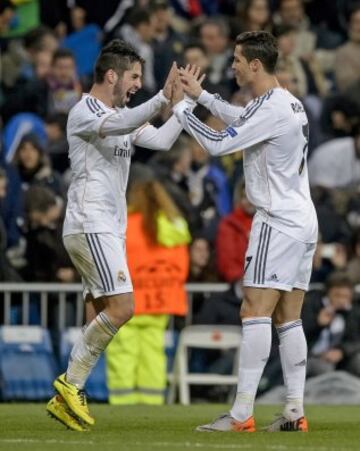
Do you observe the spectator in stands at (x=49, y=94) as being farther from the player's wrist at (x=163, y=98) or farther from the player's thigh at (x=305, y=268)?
the player's thigh at (x=305, y=268)

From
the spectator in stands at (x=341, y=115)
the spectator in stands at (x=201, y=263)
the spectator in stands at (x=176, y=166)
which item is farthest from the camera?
the spectator in stands at (x=341, y=115)

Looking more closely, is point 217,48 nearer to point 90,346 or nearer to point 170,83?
point 170,83

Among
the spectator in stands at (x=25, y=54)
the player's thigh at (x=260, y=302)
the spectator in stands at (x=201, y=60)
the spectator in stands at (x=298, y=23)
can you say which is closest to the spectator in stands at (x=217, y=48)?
the spectator in stands at (x=201, y=60)

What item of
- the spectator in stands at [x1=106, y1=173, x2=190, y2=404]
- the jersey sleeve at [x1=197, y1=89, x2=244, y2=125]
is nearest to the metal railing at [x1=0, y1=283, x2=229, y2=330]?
the spectator in stands at [x1=106, y1=173, x2=190, y2=404]

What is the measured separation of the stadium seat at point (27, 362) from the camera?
17.8m

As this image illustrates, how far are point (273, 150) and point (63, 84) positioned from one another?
9041 millimetres

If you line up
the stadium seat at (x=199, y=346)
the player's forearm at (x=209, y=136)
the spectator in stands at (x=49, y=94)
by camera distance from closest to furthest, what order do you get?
the player's forearm at (x=209, y=136) < the stadium seat at (x=199, y=346) < the spectator in stands at (x=49, y=94)

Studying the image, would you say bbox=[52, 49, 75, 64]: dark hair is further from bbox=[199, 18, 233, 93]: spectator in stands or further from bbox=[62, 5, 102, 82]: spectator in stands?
bbox=[199, 18, 233, 93]: spectator in stands

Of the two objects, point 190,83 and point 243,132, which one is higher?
point 190,83

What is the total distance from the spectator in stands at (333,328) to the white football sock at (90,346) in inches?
222

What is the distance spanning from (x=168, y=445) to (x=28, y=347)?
6.93 m

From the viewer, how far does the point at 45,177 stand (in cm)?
1895

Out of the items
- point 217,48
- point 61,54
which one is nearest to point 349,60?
point 217,48

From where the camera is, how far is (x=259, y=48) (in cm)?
1206
